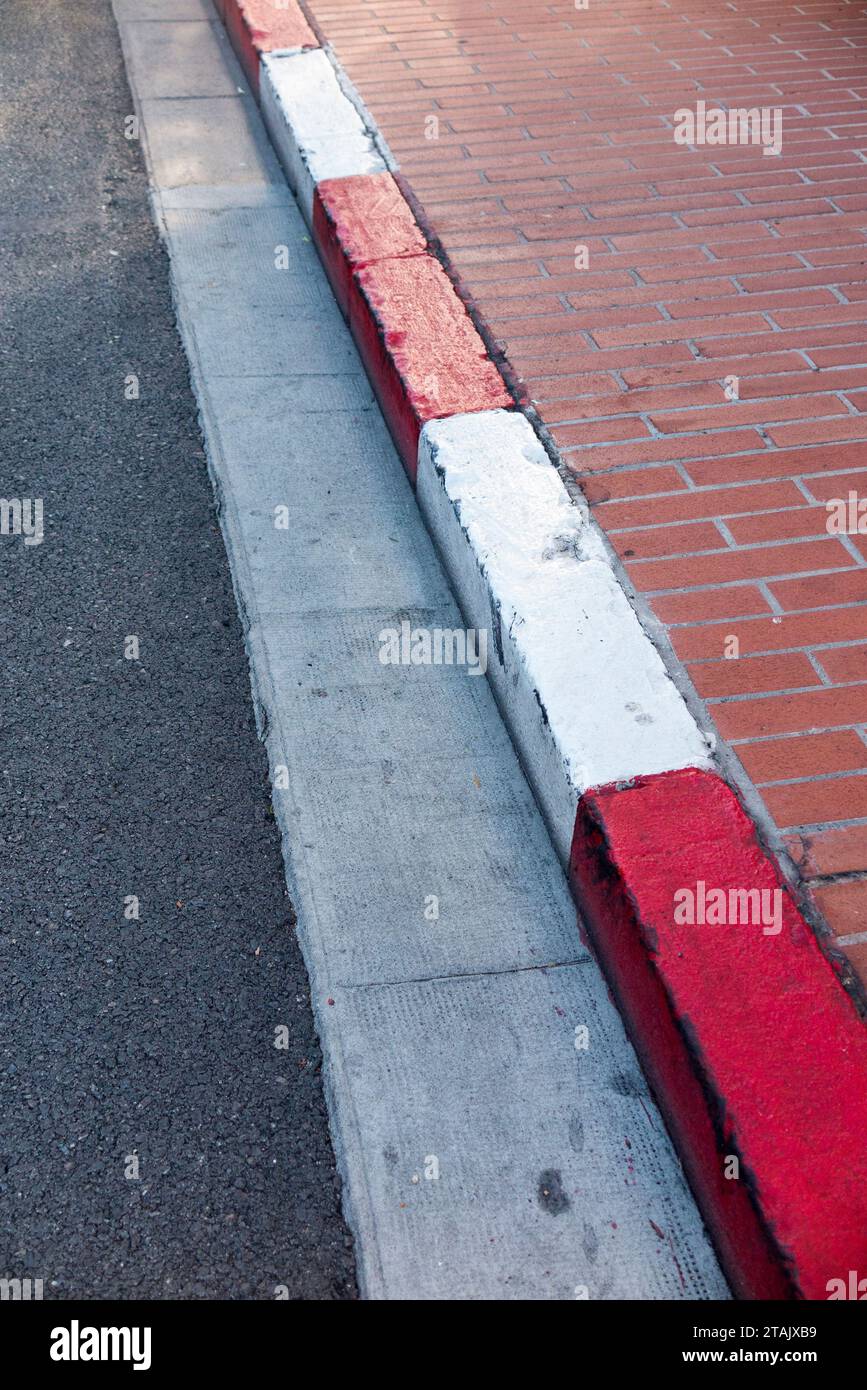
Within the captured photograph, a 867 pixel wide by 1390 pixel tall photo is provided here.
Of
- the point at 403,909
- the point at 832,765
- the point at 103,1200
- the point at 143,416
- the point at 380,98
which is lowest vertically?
the point at 103,1200

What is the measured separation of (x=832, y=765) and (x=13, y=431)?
2600 mm

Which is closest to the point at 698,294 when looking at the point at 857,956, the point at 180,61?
the point at 857,956

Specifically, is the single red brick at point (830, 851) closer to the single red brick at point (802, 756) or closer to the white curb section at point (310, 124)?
the single red brick at point (802, 756)

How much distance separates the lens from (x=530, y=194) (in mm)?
4137

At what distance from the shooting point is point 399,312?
3.60 metres

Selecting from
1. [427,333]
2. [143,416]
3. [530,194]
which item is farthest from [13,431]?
[530,194]

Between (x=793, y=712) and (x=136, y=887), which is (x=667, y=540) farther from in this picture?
(x=136, y=887)

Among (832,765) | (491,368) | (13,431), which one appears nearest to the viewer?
(832,765)

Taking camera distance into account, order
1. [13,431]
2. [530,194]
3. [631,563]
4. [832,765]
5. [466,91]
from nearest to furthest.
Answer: [832,765], [631,563], [13,431], [530,194], [466,91]

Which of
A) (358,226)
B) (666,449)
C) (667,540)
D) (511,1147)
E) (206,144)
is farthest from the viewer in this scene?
(206,144)

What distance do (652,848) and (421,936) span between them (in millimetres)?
505

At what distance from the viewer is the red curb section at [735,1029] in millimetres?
1789

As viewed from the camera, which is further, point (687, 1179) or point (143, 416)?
point (143, 416)

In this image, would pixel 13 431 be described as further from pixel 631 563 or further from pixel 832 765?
pixel 832 765
